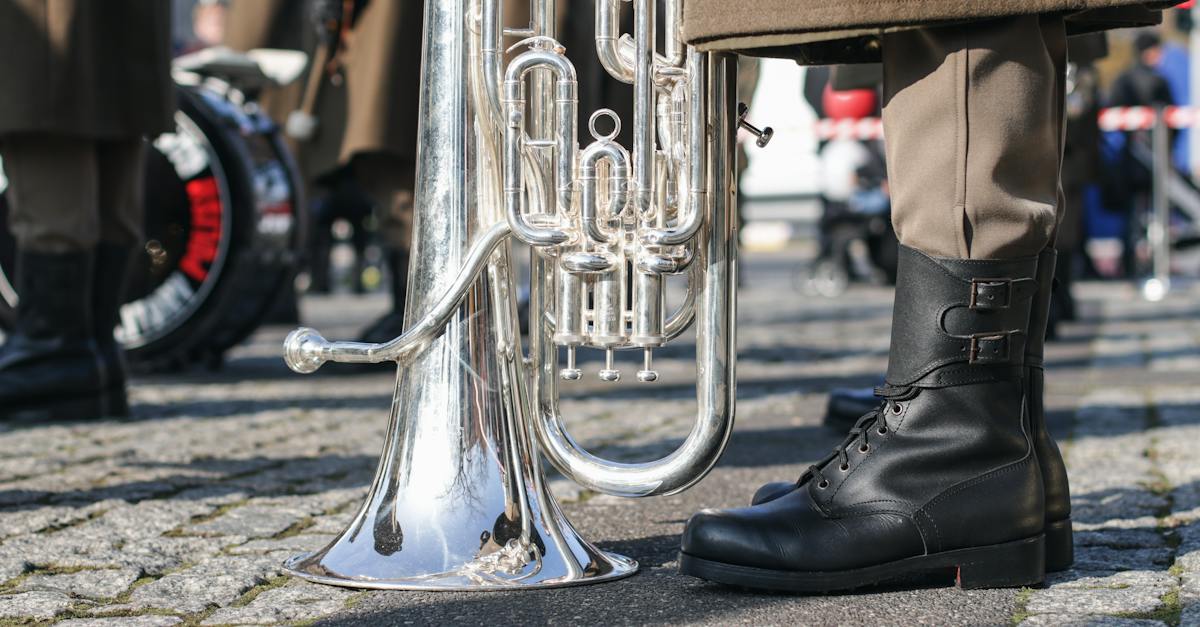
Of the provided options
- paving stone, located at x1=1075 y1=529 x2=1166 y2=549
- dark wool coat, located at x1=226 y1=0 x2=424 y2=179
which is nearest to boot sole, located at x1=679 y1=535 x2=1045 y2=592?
paving stone, located at x1=1075 y1=529 x2=1166 y2=549

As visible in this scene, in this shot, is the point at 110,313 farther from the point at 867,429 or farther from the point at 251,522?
the point at 867,429

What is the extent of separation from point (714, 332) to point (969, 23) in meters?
0.49

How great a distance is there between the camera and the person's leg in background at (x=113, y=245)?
382cm

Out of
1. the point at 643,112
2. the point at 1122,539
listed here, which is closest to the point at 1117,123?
the point at 1122,539

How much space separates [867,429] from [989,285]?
0.80 feet

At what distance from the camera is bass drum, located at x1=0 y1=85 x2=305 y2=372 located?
4883 millimetres

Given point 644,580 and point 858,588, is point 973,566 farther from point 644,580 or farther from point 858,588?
point 644,580

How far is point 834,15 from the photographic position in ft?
6.14

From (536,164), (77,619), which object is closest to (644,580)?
(536,164)

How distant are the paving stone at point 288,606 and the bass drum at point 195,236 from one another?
3.06 metres

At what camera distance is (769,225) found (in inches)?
843

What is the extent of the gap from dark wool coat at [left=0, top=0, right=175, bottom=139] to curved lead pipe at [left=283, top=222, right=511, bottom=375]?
5.98 feet

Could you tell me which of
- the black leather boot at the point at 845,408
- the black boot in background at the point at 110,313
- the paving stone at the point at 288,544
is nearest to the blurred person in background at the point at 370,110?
the black boot in background at the point at 110,313

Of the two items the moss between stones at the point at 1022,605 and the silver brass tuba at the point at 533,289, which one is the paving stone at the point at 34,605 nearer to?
the silver brass tuba at the point at 533,289
